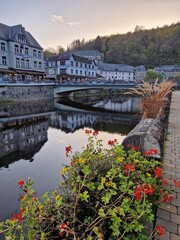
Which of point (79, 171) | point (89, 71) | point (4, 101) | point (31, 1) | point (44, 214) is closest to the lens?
point (44, 214)

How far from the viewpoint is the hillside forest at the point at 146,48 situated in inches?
2982

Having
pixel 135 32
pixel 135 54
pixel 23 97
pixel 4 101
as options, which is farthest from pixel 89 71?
pixel 135 32

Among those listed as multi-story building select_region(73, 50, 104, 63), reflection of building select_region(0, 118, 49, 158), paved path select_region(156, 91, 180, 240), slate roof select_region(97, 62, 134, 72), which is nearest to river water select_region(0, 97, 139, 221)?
reflection of building select_region(0, 118, 49, 158)

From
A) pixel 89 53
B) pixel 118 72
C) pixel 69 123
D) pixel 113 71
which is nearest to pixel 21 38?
pixel 69 123

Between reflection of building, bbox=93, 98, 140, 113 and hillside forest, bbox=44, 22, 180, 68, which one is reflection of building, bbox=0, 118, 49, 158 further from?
hillside forest, bbox=44, 22, 180, 68

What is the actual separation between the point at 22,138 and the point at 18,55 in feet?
78.5

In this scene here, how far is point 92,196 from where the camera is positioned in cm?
180

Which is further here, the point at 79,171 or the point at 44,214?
the point at 79,171

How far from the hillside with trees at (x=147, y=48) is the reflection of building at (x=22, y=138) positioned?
7615cm

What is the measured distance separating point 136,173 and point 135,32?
360 ft

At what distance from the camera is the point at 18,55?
28422mm

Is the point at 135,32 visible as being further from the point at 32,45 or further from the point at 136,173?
the point at 136,173

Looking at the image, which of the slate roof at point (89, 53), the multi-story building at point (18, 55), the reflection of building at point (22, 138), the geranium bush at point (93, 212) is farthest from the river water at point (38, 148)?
the slate roof at point (89, 53)

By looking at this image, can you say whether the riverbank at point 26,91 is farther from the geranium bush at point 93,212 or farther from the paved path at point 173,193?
the geranium bush at point 93,212
